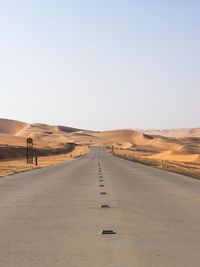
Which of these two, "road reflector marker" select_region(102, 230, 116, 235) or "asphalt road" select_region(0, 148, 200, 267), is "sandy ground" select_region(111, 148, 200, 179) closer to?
"asphalt road" select_region(0, 148, 200, 267)

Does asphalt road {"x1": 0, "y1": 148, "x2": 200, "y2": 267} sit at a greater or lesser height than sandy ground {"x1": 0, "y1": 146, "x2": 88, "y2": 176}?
lesser

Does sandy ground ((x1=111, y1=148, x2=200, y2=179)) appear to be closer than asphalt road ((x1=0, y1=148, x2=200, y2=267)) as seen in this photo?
No

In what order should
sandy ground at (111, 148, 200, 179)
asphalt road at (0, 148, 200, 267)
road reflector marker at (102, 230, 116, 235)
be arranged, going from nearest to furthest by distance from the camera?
asphalt road at (0, 148, 200, 267) → road reflector marker at (102, 230, 116, 235) → sandy ground at (111, 148, 200, 179)

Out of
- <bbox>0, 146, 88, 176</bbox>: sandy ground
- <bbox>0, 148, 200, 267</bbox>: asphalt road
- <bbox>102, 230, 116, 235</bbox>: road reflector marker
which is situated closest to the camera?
<bbox>0, 148, 200, 267</bbox>: asphalt road

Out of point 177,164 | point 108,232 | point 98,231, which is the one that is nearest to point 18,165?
point 177,164

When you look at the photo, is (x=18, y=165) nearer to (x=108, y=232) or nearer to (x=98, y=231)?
(x=98, y=231)

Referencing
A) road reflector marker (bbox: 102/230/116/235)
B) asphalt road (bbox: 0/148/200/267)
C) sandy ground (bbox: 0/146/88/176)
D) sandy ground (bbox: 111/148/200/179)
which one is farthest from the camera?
sandy ground (bbox: 111/148/200/179)

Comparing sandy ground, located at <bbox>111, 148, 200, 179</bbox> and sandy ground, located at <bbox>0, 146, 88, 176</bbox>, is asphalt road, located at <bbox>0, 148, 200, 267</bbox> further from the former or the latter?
sandy ground, located at <bbox>0, 146, 88, 176</bbox>

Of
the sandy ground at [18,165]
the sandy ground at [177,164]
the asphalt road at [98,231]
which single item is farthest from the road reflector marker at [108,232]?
the sandy ground at [18,165]

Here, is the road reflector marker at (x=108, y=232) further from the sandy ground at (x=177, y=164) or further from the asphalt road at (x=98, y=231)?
the sandy ground at (x=177, y=164)

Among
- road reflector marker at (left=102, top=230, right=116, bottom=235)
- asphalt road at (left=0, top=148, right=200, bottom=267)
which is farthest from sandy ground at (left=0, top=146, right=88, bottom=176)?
road reflector marker at (left=102, top=230, right=116, bottom=235)

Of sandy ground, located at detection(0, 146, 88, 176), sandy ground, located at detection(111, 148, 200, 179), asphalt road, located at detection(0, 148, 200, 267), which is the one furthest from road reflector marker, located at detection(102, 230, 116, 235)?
sandy ground, located at detection(0, 146, 88, 176)

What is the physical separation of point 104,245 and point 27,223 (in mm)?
3313

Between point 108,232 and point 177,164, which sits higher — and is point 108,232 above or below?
below
